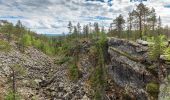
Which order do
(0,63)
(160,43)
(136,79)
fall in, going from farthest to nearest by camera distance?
(0,63) < (136,79) < (160,43)

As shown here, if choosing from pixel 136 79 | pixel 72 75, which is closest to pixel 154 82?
pixel 136 79

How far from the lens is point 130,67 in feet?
228

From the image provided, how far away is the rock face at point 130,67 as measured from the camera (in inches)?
2492

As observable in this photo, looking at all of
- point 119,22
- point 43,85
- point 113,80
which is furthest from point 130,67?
point 119,22

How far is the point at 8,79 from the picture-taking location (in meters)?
90.4

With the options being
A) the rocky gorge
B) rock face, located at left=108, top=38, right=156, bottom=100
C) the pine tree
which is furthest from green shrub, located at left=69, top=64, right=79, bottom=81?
the pine tree

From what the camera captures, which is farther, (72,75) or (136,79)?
(72,75)

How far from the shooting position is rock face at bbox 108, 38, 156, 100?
63.3 meters

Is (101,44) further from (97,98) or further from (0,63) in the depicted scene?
(0,63)

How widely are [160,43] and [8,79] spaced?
53238mm

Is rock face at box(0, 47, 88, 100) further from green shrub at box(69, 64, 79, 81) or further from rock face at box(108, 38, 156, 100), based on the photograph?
rock face at box(108, 38, 156, 100)

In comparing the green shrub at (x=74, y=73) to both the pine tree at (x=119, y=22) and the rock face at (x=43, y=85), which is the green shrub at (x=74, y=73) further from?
the pine tree at (x=119, y=22)

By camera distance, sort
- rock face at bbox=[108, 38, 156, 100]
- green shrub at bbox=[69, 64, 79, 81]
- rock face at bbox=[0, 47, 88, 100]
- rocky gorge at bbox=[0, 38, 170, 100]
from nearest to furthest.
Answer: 1. rocky gorge at bbox=[0, 38, 170, 100]
2. rock face at bbox=[108, 38, 156, 100]
3. rock face at bbox=[0, 47, 88, 100]
4. green shrub at bbox=[69, 64, 79, 81]

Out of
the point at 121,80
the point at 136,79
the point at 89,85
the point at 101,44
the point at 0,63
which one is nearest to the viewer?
the point at 136,79
